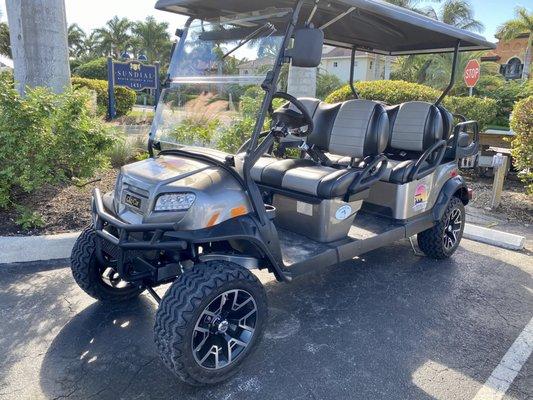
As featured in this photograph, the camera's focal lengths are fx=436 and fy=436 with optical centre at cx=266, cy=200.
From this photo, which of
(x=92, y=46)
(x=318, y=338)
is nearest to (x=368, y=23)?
(x=318, y=338)

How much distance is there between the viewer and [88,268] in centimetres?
284

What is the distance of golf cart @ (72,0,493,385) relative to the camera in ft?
7.58

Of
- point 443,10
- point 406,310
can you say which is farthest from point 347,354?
point 443,10

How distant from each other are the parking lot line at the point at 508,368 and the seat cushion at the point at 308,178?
1433 mm

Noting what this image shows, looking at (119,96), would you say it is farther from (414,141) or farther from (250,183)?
(250,183)

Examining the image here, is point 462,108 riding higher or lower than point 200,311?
higher

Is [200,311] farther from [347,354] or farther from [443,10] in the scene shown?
[443,10]

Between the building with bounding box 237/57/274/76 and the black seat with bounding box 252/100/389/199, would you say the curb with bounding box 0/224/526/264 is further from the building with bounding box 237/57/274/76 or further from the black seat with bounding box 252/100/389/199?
the building with bounding box 237/57/274/76

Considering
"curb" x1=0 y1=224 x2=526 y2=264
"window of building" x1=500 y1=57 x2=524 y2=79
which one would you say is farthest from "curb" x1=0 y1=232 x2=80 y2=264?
"window of building" x1=500 y1=57 x2=524 y2=79

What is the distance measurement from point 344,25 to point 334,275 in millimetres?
2140

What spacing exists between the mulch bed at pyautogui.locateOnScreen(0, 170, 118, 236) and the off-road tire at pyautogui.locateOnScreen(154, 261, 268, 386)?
254cm

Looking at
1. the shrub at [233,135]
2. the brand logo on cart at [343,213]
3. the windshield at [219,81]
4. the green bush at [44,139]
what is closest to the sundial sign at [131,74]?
the green bush at [44,139]

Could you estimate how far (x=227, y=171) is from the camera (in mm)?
2525

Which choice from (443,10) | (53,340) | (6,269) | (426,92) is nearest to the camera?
(53,340)
